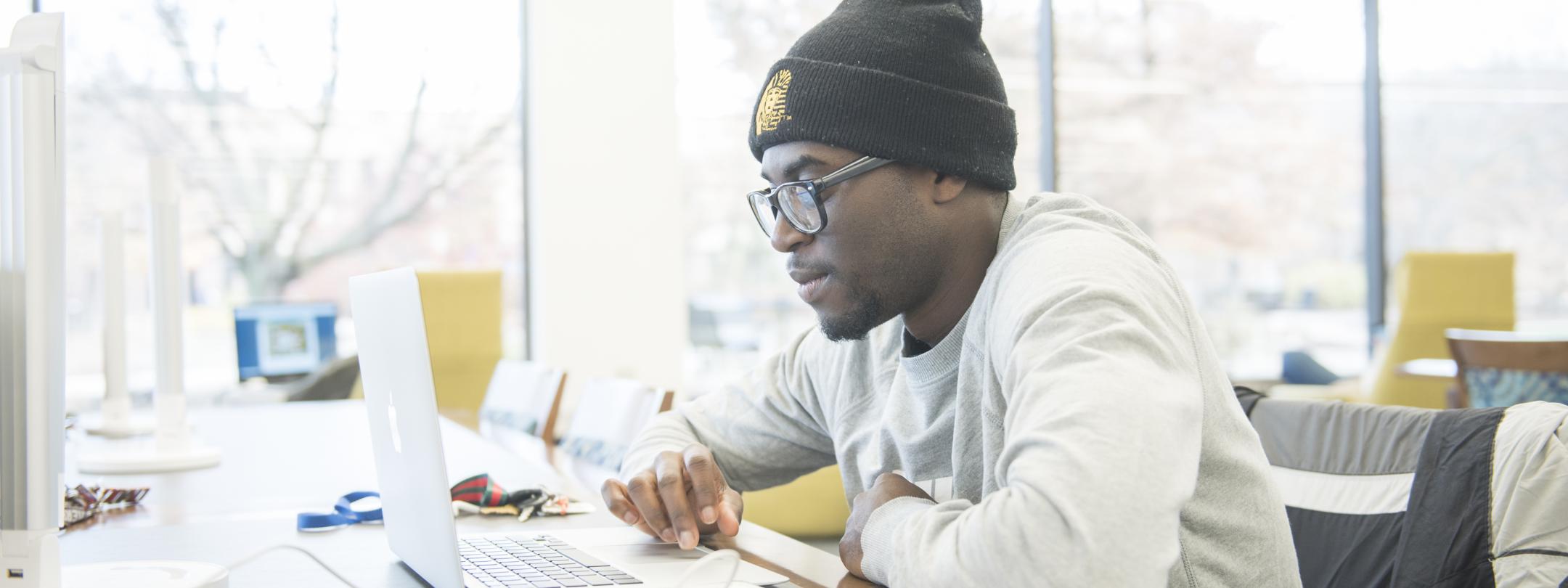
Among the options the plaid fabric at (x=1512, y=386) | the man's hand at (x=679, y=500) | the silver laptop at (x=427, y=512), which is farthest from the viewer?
the plaid fabric at (x=1512, y=386)

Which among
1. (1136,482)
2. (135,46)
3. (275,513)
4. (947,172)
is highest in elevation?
(135,46)

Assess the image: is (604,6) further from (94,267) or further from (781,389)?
(781,389)

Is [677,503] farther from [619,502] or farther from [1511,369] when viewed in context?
[1511,369]

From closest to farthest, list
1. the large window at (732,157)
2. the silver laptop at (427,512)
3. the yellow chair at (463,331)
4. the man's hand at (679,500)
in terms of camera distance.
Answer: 1. the silver laptop at (427,512)
2. the man's hand at (679,500)
3. the yellow chair at (463,331)
4. the large window at (732,157)

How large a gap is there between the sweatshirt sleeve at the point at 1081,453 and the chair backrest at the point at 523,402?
1.87 meters

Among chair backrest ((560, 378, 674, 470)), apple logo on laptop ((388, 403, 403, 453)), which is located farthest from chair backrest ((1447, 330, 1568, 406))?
apple logo on laptop ((388, 403, 403, 453))

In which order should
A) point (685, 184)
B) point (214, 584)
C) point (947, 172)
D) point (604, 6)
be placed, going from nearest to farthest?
point (214, 584)
point (947, 172)
point (604, 6)
point (685, 184)

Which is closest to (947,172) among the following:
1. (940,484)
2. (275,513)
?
(940,484)

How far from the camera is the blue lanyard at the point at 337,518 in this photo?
1.48 metres

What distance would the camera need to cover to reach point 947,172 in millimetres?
1247

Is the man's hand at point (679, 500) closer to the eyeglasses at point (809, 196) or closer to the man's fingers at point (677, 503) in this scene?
the man's fingers at point (677, 503)

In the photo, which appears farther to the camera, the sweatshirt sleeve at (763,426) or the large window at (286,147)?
the large window at (286,147)

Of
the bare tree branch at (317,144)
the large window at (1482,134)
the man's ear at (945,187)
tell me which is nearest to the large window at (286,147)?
the bare tree branch at (317,144)

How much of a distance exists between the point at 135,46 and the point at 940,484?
16.0ft
